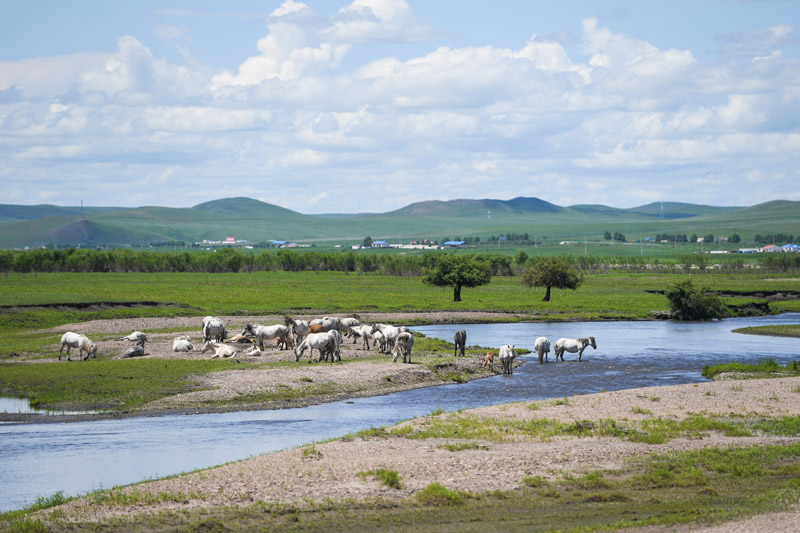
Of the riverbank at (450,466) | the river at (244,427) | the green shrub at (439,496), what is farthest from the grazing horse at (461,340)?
the green shrub at (439,496)

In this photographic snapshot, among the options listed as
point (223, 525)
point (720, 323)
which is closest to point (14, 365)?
point (223, 525)

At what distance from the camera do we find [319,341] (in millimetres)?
38125

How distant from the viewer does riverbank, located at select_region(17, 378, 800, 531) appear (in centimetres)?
1709

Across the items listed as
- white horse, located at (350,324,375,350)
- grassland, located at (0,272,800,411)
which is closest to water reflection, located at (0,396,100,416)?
grassland, located at (0,272,800,411)

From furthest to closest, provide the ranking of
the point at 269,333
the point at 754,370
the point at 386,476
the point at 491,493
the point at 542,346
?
the point at 269,333, the point at 542,346, the point at 754,370, the point at 386,476, the point at 491,493

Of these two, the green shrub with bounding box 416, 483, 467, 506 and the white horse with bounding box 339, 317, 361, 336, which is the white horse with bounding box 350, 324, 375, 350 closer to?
the white horse with bounding box 339, 317, 361, 336

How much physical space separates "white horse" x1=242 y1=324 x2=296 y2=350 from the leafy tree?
42.8 m

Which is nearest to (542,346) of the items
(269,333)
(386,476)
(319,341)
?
(319,341)

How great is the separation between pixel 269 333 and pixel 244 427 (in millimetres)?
17575

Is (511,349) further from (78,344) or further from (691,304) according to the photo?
(691,304)

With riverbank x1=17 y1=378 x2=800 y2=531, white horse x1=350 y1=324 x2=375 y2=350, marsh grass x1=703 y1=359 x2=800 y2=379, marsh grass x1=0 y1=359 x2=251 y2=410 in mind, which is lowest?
marsh grass x1=703 y1=359 x2=800 y2=379

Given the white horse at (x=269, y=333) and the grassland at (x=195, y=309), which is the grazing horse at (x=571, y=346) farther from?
the white horse at (x=269, y=333)

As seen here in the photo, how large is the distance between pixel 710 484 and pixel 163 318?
48007 millimetres

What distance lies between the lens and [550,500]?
59.5 ft
